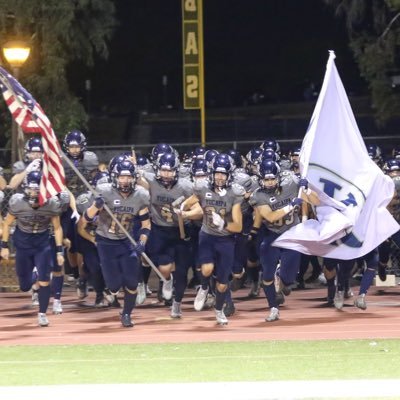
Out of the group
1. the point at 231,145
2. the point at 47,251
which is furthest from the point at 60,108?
the point at 47,251

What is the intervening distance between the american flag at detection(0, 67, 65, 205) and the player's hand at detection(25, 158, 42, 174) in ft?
3.27

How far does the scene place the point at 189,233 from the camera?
55.5ft

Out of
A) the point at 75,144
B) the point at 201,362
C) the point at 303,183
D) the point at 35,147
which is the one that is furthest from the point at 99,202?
the point at 201,362

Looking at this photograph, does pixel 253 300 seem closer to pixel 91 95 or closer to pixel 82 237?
pixel 82 237

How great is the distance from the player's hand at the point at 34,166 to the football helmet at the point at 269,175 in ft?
8.55

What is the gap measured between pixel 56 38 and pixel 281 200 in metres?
10.5

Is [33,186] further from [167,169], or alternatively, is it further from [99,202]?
[167,169]

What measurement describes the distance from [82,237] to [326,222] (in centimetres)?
335

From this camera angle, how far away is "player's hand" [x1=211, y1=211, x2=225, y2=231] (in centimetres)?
1505

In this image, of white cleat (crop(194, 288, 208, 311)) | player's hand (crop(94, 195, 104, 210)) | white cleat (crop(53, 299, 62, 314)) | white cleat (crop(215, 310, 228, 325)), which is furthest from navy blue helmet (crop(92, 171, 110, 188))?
white cleat (crop(215, 310, 228, 325))

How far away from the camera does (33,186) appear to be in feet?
50.0

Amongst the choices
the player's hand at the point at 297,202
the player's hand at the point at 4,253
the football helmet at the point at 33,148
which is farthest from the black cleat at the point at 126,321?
the football helmet at the point at 33,148

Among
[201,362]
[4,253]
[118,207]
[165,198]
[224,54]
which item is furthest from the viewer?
[224,54]

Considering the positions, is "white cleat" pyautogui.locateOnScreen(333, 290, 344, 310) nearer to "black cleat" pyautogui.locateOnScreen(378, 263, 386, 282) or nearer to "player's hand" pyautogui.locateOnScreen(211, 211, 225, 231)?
"player's hand" pyautogui.locateOnScreen(211, 211, 225, 231)
